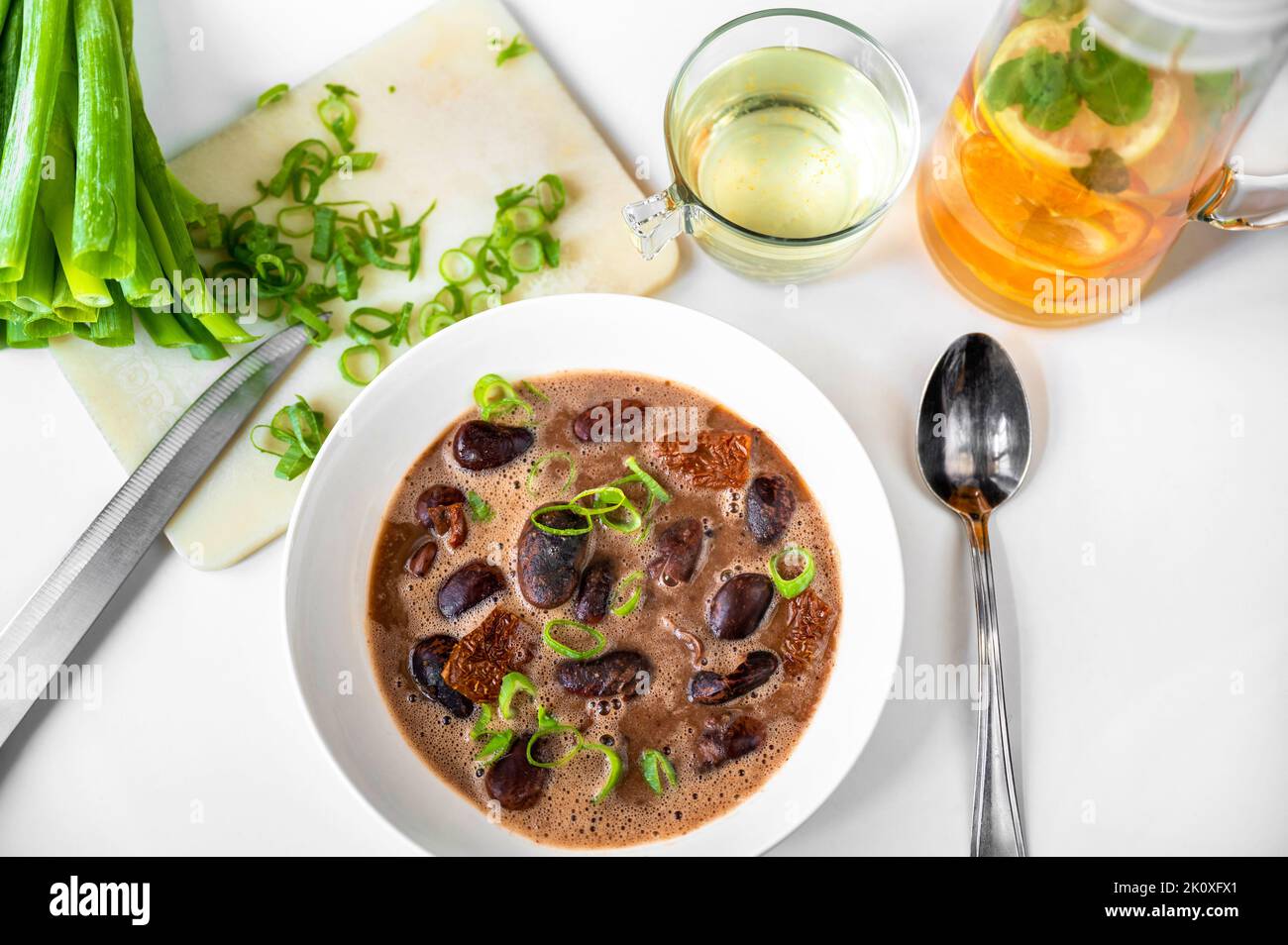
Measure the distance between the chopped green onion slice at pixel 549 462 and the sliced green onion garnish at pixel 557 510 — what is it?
4 centimetres

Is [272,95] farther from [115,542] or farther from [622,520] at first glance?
[622,520]

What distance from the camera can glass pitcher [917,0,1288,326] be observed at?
134 cm

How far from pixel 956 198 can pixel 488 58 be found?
88 cm

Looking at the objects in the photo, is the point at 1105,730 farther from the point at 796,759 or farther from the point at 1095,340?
the point at 1095,340

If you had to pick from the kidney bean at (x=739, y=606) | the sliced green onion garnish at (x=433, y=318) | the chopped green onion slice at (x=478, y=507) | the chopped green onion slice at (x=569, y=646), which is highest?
the sliced green onion garnish at (x=433, y=318)

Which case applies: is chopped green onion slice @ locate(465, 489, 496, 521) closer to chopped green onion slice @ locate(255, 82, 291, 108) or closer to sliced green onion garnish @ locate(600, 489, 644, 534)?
sliced green onion garnish @ locate(600, 489, 644, 534)

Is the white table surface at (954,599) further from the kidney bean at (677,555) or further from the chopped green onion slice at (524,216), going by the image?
the kidney bean at (677,555)

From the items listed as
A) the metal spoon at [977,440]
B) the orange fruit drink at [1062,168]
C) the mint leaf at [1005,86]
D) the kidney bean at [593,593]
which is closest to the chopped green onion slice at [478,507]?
the kidney bean at [593,593]

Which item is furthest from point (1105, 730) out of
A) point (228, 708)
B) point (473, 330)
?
point (228, 708)

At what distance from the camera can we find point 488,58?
1831mm

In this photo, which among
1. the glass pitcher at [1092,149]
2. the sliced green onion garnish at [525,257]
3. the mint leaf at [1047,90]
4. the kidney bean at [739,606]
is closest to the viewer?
the glass pitcher at [1092,149]

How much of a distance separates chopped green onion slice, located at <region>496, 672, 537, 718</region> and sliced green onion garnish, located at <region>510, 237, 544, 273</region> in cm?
71

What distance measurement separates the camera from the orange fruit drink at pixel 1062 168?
4.68 feet

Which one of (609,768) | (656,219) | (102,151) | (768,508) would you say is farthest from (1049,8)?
(102,151)
